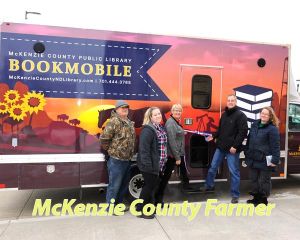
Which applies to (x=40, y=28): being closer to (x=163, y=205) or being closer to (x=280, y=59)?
(x=163, y=205)

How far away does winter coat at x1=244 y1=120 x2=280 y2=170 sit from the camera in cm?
539

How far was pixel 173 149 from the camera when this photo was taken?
5.24 metres

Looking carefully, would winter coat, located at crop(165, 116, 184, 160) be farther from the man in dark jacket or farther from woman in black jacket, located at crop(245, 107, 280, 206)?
woman in black jacket, located at crop(245, 107, 280, 206)

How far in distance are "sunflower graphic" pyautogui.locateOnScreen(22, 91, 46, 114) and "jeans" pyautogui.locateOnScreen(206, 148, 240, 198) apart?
111 inches

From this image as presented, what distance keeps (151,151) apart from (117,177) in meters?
0.68

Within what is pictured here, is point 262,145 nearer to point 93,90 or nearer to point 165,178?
point 165,178

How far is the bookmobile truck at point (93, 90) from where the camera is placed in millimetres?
5090

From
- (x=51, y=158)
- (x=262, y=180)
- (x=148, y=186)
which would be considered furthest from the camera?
(x=262, y=180)

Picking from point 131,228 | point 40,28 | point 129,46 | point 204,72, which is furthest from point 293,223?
point 40,28

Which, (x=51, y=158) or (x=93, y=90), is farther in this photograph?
(x=93, y=90)

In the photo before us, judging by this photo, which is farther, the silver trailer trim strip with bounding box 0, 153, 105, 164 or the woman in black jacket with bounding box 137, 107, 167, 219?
the silver trailer trim strip with bounding box 0, 153, 105, 164

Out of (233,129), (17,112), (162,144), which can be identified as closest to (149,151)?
(162,144)

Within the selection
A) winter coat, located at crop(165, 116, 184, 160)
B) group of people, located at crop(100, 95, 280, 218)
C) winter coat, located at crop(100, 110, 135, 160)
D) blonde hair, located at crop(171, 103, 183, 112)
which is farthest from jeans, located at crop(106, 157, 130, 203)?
blonde hair, located at crop(171, 103, 183, 112)

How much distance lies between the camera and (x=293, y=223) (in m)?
4.93
